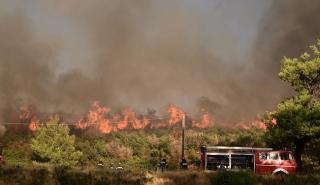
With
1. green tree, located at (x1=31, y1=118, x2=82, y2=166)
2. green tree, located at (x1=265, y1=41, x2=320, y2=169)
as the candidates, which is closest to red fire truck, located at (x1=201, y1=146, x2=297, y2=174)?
green tree, located at (x1=265, y1=41, x2=320, y2=169)

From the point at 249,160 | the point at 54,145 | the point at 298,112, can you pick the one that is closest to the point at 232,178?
the point at 249,160

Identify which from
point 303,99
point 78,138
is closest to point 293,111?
point 303,99

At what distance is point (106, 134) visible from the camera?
101 m

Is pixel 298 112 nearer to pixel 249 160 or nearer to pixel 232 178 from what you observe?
pixel 249 160

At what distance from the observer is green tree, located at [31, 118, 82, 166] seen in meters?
64.0

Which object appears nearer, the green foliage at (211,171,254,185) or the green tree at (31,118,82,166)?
the green foliage at (211,171,254,185)

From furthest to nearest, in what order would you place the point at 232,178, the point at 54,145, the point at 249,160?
the point at 54,145, the point at 249,160, the point at 232,178

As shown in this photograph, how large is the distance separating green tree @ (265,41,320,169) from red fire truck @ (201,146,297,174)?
551 centimetres

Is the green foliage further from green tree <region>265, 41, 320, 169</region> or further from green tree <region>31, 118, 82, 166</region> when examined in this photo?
green tree <region>31, 118, 82, 166</region>

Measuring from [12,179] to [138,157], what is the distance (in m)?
51.6

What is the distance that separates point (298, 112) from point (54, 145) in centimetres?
3834

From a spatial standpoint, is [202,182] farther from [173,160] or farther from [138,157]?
[138,157]

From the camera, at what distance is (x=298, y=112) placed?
1544 inches

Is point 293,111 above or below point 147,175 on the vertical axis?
above
